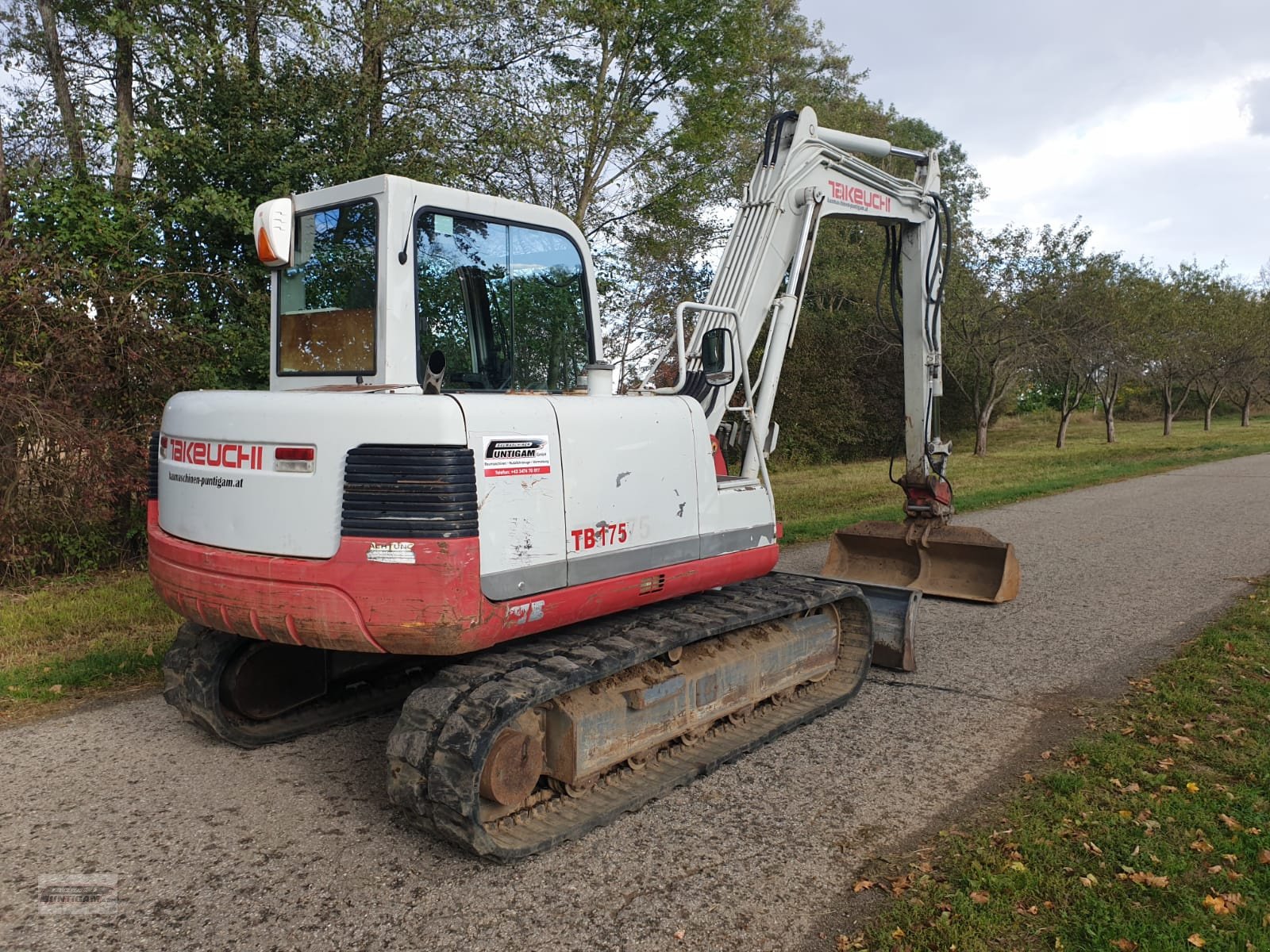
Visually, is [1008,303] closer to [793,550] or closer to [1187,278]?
[1187,278]

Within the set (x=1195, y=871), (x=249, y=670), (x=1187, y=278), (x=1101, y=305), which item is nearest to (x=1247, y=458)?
(x=1101, y=305)

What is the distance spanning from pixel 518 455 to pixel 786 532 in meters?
8.24

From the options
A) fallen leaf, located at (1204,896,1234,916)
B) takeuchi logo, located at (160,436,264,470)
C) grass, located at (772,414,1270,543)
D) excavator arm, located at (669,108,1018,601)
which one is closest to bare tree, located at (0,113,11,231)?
takeuchi logo, located at (160,436,264,470)

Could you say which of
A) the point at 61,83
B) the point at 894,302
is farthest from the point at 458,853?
the point at 61,83

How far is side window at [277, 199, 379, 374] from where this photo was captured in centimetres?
413

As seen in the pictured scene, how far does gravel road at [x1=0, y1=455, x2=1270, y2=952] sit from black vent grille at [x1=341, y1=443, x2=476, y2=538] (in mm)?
1358

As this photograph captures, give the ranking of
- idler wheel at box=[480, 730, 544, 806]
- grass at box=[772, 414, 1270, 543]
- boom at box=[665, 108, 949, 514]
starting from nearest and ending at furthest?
idler wheel at box=[480, 730, 544, 806] → boom at box=[665, 108, 949, 514] → grass at box=[772, 414, 1270, 543]

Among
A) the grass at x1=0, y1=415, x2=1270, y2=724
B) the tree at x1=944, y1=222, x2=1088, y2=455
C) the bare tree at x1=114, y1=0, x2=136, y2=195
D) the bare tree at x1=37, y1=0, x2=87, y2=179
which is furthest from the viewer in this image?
the tree at x1=944, y1=222, x2=1088, y2=455

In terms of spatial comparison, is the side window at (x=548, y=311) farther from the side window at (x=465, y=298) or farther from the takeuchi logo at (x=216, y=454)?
the takeuchi logo at (x=216, y=454)

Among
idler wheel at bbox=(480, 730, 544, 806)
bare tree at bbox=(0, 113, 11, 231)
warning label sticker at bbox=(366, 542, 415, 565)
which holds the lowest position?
idler wheel at bbox=(480, 730, 544, 806)

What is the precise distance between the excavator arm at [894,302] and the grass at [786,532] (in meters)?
2.89

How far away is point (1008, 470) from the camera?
67.2ft

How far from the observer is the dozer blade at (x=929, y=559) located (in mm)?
7988

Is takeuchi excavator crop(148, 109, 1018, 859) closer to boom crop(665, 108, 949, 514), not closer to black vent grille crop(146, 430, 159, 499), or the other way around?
black vent grille crop(146, 430, 159, 499)
